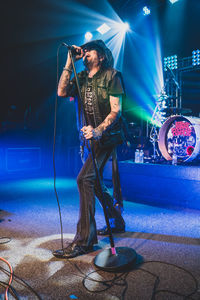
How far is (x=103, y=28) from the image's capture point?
7.30m

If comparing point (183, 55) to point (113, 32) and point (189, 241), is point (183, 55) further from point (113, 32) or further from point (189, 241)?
point (189, 241)

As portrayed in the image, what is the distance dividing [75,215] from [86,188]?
1.37 meters

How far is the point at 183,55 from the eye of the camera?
829 centimetres

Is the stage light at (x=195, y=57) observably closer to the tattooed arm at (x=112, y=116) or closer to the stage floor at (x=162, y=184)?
the stage floor at (x=162, y=184)

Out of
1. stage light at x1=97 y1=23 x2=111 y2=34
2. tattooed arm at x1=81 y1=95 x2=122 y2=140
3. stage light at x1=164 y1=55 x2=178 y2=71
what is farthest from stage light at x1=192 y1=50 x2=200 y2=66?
tattooed arm at x1=81 y1=95 x2=122 y2=140

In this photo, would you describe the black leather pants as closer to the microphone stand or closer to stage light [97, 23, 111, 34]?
the microphone stand

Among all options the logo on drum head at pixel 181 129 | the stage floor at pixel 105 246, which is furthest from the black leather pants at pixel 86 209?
the logo on drum head at pixel 181 129

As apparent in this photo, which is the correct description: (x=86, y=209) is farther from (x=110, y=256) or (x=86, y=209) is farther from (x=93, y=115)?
(x=93, y=115)

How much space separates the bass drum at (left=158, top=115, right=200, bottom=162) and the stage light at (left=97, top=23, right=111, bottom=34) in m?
4.22

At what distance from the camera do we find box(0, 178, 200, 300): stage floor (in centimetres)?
145

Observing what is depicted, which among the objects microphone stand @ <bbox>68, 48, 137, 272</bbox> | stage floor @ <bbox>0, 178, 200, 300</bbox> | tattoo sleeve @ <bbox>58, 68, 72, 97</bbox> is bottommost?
stage floor @ <bbox>0, 178, 200, 300</bbox>

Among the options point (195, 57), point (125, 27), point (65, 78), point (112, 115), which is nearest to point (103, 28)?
point (125, 27)

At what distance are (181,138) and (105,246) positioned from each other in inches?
121

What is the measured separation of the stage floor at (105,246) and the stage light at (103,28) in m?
5.88
